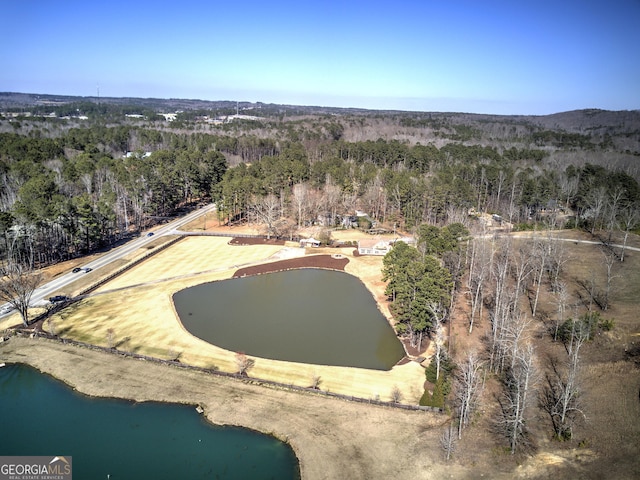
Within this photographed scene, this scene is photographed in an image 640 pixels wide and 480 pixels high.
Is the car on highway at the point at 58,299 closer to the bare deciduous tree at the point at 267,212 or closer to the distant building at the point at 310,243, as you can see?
the bare deciduous tree at the point at 267,212

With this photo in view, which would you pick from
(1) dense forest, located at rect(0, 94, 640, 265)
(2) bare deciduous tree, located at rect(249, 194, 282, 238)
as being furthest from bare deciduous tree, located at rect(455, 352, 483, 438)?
(2) bare deciduous tree, located at rect(249, 194, 282, 238)

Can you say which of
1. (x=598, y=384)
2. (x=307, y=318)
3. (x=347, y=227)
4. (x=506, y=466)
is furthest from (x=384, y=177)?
(x=506, y=466)

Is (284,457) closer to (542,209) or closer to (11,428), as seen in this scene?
(11,428)

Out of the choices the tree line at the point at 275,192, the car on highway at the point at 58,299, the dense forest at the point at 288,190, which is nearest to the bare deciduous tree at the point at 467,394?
the dense forest at the point at 288,190

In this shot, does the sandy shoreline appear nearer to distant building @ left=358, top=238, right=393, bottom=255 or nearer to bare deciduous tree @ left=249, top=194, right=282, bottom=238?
distant building @ left=358, top=238, right=393, bottom=255

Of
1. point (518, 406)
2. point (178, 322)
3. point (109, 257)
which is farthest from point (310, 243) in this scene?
point (518, 406)
